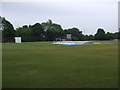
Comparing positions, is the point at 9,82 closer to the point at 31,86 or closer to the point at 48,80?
the point at 31,86

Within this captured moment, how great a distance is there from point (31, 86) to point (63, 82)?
836 mm

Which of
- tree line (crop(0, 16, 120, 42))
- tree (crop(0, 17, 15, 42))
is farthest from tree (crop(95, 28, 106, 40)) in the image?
tree (crop(0, 17, 15, 42))

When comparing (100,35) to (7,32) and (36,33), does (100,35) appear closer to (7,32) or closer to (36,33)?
(36,33)

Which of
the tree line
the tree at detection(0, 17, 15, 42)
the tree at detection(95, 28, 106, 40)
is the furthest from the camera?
the tree at detection(95, 28, 106, 40)

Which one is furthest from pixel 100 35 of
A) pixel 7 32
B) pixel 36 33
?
pixel 7 32

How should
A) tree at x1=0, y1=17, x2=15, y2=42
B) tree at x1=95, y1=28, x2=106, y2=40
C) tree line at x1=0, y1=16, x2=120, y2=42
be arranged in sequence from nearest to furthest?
tree at x1=0, y1=17, x2=15, y2=42 < tree line at x1=0, y1=16, x2=120, y2=42 < tree at x1=95, y1=28, x2=106, y2=40

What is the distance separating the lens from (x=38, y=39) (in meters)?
55.2

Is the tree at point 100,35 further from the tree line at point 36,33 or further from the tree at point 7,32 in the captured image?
the tree at point 7,32

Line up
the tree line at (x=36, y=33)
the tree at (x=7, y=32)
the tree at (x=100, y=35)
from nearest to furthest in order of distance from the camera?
the tree at (x=7, y=32), the tree line at (x=36, y=33), the tree at (x=100, y=35)

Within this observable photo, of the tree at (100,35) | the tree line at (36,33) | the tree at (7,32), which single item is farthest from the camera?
the tree at (100,35)

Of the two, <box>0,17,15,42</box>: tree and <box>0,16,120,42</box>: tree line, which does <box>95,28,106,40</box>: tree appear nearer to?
<box>0,16,120,42</box>: tree line

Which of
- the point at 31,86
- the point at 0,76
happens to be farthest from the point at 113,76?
the point at 0,76

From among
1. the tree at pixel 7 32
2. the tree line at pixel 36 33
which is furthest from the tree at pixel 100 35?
the tree at pixel 7 32

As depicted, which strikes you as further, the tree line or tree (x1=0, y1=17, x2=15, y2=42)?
the tree line
